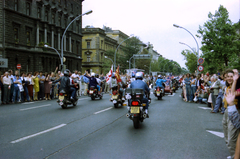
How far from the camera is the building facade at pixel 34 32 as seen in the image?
3491cm

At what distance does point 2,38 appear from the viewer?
33.6 meters

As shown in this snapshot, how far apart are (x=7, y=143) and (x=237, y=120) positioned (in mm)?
4824

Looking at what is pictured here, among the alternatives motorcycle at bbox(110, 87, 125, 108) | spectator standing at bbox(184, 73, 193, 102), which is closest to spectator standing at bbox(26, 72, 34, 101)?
motorcycle at bbox(110, 87, 125, 108)

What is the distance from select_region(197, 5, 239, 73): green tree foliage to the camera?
37312 mm

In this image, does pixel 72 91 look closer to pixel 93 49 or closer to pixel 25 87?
pixel 25 87

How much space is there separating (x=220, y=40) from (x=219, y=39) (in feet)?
1.28

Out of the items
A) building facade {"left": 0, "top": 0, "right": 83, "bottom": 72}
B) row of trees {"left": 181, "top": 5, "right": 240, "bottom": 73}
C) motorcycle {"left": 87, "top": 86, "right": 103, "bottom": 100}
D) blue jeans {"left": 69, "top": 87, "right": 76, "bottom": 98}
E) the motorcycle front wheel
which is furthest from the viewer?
row of trees {"left": 181, "top": 5, "right": 240, "bottom": 73}

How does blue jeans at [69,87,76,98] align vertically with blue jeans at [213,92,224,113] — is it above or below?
above

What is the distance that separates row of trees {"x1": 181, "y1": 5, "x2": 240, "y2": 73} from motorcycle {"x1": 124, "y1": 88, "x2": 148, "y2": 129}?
30915 millimetres

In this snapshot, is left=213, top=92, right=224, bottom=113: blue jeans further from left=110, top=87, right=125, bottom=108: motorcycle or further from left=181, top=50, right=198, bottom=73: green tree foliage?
left=181, top=50, right=198, bottom=73: green tree foliage

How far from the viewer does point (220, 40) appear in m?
37.5

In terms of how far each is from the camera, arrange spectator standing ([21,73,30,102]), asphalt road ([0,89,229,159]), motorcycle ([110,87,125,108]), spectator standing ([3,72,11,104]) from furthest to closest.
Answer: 1. spectator standing ([21,73,30,102])
2. spectator standing ([3,72,11,104])
3. motorcycle ([110,87,125,108])
4. asphalt road ([0,89,229,159])

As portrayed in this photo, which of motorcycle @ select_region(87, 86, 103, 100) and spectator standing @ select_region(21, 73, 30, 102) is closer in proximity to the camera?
spectator standing @ select_region(21, 73, 30, 102)

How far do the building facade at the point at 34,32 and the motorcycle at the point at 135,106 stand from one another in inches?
1080
